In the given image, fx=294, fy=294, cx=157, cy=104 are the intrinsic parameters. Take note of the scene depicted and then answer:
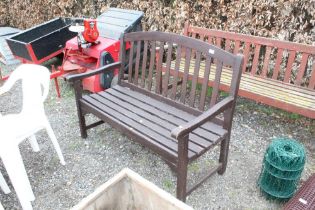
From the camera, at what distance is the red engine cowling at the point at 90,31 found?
3875 mm

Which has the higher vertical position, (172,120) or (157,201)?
(157,201)

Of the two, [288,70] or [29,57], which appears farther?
[29,57]

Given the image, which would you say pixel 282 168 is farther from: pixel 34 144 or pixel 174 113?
pixel 34 144

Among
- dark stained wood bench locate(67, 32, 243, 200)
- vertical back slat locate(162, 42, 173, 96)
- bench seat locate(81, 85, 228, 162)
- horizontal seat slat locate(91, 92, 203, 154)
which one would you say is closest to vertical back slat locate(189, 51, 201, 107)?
dark stained wood bench locate(67, 32, 243, 200)

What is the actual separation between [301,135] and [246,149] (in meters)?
0.74

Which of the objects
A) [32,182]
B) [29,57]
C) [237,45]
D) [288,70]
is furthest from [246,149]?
[29,57]

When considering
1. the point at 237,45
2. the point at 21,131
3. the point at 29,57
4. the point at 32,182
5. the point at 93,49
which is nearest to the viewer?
the point at 21,131

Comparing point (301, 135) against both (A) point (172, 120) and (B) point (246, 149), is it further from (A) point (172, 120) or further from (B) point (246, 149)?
(A) point (172, 120)

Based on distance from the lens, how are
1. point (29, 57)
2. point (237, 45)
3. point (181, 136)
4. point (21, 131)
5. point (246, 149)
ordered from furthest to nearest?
point (29, 57) < point (237, 45) < point (246, 149) < point (21, 131) < point (181, 136)

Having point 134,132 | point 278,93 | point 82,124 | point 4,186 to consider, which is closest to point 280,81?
point 278,93

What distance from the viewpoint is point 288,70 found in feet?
10.9

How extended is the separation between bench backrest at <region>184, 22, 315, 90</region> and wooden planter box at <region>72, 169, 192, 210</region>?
241 cm

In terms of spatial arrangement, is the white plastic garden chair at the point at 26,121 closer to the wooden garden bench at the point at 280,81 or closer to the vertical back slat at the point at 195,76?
the vertical back slat at the point at 195,76

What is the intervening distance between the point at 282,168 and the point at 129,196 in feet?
4.47
